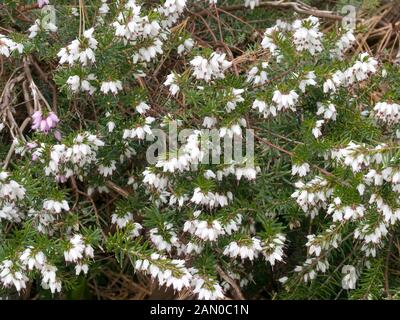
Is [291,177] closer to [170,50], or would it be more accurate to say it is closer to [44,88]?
[170,50]

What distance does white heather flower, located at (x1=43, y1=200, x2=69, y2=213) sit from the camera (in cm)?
261

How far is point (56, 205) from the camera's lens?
8.57ft

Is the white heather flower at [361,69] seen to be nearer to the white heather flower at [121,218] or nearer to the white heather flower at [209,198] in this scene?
the white heather flower at [209,198]

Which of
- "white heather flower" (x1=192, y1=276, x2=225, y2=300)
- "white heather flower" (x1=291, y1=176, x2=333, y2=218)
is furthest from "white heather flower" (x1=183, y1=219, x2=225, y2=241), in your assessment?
"white heather flower" (x1=291, y1=176, x2=333, y2=218)

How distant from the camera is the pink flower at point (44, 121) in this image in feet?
8.76

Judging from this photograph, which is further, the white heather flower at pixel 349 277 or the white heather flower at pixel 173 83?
the white heather flower at pixel 349 277

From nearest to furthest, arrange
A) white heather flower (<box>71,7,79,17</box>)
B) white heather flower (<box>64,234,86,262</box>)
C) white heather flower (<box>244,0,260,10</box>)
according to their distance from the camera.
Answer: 1. white heather flower (<box>64,234,86,262</box>)
2. white heather flower (<box>71,7,79,17</box>)
3. white heather flower (<box>244,0,260,10</box>)

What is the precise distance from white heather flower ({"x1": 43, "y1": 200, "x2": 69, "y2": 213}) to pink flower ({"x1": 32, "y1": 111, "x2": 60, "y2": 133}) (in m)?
0.27

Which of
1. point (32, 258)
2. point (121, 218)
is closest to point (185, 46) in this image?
point (121, 218)

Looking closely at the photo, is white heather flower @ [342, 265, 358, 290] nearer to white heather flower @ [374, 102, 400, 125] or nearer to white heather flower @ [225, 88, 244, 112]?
white heather flower @ [374, 102, 400, 125]

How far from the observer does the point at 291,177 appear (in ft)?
9.25

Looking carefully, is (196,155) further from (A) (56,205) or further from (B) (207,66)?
(A) (56,205)

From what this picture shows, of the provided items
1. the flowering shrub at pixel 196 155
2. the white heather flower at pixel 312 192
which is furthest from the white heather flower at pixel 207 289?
the white heather flower at pixel 312 192

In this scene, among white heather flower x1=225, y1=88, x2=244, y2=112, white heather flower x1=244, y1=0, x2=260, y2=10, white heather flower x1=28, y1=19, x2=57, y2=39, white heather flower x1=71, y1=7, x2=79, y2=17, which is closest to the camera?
white heather flower x1=225, y1=88, x2=244, y2=112
